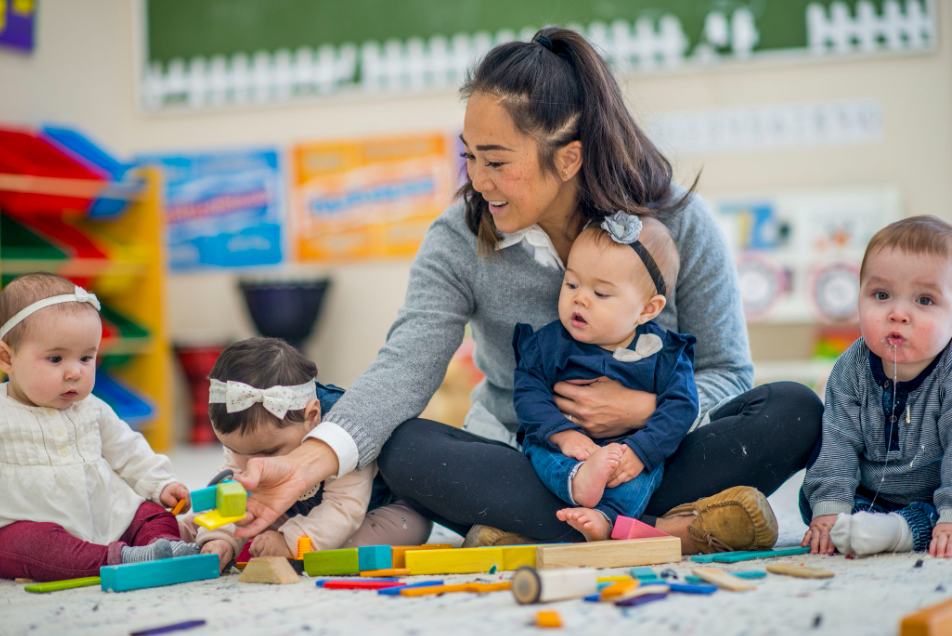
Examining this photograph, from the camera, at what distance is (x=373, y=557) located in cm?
128

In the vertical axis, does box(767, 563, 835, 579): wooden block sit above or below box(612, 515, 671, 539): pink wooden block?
above

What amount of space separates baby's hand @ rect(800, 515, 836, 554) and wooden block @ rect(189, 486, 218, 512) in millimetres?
855

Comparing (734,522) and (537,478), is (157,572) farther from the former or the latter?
(734,522)

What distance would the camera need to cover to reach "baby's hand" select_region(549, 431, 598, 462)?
1359mm

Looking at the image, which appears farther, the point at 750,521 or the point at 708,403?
the point at 708,403

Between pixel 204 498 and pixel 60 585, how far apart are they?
27cm

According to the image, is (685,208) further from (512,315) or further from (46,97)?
(46,97)

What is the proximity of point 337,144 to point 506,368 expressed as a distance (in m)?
2.76

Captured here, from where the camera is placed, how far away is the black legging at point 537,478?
138cm

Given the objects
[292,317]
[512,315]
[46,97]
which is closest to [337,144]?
[292,317]

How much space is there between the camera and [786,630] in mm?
873

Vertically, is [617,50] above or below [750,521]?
above

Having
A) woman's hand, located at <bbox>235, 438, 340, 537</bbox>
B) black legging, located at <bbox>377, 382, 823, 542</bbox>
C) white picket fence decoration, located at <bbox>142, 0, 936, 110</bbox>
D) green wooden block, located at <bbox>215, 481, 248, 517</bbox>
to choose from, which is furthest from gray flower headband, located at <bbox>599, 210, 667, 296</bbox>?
white picket fence decoration, located at <bbox>142, 0, 936, 110</bbox>

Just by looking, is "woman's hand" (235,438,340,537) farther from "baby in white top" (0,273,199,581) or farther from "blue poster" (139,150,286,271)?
"blue poster" (139,150,286,271)
